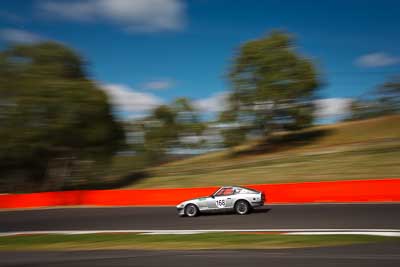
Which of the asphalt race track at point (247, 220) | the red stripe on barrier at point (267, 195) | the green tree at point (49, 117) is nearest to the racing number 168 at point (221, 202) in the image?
the asphalt race track at point (247, 220)

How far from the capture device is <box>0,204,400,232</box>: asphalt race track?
13.3 metres

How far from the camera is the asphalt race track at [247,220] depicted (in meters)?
13.3

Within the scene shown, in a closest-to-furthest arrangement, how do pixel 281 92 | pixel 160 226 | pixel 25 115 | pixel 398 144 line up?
1. pixel 160 226
2. pixel 25 115
3. pixel 398 144
4. pixel 281 92

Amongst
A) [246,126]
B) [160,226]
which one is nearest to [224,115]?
[246,126]

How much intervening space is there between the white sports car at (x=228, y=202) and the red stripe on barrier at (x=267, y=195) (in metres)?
4.87

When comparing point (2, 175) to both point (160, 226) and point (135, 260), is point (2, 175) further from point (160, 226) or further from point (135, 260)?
point (135, 260)

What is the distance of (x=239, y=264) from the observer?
739 centimetres

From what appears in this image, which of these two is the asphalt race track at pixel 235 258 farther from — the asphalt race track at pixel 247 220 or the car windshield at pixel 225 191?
the car windshield at pixel 225 191

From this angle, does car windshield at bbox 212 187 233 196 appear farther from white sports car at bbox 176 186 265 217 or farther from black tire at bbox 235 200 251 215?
black tire at bbox 235 200 251 215

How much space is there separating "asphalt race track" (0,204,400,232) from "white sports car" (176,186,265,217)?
1.10ft

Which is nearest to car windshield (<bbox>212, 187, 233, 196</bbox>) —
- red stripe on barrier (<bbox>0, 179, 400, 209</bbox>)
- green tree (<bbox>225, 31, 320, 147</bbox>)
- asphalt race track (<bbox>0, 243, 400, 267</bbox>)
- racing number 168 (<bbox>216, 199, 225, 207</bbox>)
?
racing number 168 (<bbox>216, 199, 225, 207</bbox>)

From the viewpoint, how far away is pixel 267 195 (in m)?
21.8

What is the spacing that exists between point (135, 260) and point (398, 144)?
3290 cm

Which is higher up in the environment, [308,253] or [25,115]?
[25,115]
